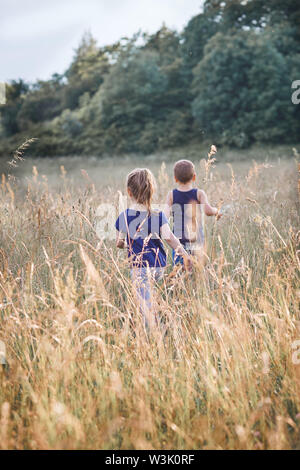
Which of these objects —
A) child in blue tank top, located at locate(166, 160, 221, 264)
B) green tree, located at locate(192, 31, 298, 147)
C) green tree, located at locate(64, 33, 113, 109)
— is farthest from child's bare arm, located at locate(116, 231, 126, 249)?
green tree, located at locate(64, 33, 113, 109)

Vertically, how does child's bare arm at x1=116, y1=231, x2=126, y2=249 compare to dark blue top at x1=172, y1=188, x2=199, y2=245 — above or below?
below

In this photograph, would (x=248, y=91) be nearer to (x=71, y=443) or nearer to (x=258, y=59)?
(x=258, y=59)

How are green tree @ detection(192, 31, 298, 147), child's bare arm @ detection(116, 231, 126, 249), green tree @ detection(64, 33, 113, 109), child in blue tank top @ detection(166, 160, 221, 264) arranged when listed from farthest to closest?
green tree @ detection(64, 33, 113, 109) < green tree @ detection(192, 31, 298, 147) < child in blue tank top @ detection(166, 160, 221, 264) < child's bare arm @ detection(116, 231, 126, 249)

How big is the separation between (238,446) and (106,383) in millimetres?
604

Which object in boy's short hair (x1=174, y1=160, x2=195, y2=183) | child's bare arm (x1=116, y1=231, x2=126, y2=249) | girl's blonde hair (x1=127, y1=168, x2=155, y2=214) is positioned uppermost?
→ boy's short hair (x1=174, y1=160, x2=195, y2=183)

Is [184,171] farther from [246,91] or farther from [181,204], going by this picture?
[246,91]

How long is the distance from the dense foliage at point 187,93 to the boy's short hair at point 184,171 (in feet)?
67.2

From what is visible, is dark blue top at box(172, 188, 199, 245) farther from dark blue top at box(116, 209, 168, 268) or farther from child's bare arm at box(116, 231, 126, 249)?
child's bare arm at box(116, 231, 126, 249)

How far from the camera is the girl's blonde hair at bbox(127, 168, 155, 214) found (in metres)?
2.83

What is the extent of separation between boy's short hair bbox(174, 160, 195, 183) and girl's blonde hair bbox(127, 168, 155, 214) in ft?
2.35

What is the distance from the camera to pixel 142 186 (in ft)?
9.27

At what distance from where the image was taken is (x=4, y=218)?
375cm
